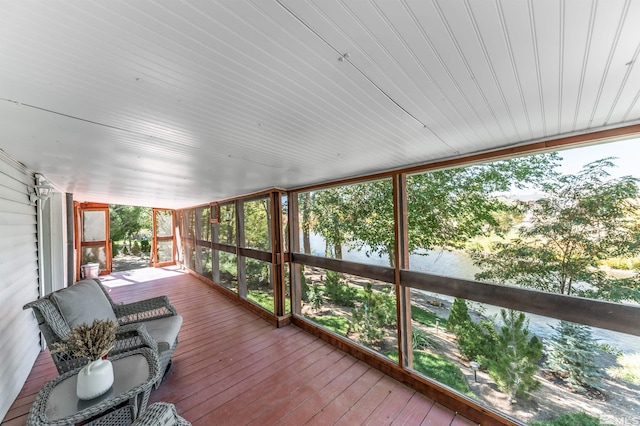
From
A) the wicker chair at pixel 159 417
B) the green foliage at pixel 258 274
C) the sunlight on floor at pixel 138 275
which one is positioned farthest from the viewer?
the sunlight on floor at pixel 138 275

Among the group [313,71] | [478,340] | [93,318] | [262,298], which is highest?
[313,71]

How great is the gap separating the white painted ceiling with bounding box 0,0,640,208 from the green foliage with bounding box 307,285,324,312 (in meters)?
2.69

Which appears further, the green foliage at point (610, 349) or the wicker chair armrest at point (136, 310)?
the wicker chair armrest at point (136, 310)

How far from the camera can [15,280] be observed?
230 centimetres

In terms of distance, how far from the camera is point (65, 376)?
1.64 m

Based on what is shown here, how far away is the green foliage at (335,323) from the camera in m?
3.41

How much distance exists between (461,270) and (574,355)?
0.93 meters

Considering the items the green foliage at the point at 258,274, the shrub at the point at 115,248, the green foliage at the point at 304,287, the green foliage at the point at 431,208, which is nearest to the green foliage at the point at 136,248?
the shrub at the point at 115,248

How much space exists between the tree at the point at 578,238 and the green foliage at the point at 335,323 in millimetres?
2078

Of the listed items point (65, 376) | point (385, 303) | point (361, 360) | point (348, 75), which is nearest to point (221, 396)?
point (65, 376)

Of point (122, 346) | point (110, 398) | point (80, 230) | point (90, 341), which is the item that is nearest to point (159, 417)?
point (110, 398)

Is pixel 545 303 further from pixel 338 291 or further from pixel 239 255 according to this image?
pixel 239 255

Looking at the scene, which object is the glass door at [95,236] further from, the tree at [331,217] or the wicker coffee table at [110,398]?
the tree at [331,217]

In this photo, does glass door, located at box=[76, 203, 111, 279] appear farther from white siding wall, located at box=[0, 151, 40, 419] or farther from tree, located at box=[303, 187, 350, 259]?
tree, located at box=[303, 187, 350, 259]
